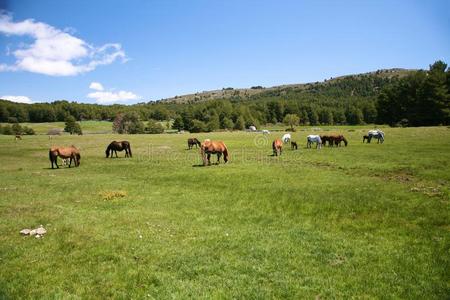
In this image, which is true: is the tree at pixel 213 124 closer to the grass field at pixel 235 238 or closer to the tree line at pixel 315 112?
the tree line at pixel 315 112

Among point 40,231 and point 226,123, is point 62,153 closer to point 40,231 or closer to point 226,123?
point 40,231

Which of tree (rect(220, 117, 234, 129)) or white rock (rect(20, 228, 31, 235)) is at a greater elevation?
tree (rect(220, 117, 234, 129))

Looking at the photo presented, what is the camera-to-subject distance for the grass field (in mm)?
9234

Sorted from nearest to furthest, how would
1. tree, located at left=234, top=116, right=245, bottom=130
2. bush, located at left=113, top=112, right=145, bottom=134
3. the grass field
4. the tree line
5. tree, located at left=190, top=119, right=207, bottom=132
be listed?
the grass field → the tree line → bush, located at left=113, top=112, right=145, bottom=134 → tree, located at left=190, top=119, right=207, bottom=132 → tree, located at left=234, top=116, right=245, bottom=130

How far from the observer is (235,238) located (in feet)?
41.1

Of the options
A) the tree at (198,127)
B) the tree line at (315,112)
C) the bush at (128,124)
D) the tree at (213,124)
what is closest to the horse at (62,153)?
the tree line at (315,112)

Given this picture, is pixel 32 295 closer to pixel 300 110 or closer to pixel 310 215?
pixel 310 215

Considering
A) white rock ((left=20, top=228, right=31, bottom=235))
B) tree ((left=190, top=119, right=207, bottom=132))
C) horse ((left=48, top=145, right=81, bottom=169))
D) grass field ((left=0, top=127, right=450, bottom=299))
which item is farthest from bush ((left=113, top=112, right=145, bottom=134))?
white rock ((left=20, top=228, right=31, bottom=235))

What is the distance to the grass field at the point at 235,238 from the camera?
364 inches

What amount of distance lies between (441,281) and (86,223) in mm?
12861

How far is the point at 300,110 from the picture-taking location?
629 feet

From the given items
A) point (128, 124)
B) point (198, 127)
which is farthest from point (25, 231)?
point (198, 127)

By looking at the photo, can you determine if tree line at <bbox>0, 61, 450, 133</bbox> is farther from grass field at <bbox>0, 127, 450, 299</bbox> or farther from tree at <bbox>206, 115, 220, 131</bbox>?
grass field at <bbox>0, 127, 450, 299</bbox>

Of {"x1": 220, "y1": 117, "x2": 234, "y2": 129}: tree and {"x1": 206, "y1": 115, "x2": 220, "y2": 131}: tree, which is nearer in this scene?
{"x1": 206, "y1": 115, "x2": 220, "y2": 131}: tree
